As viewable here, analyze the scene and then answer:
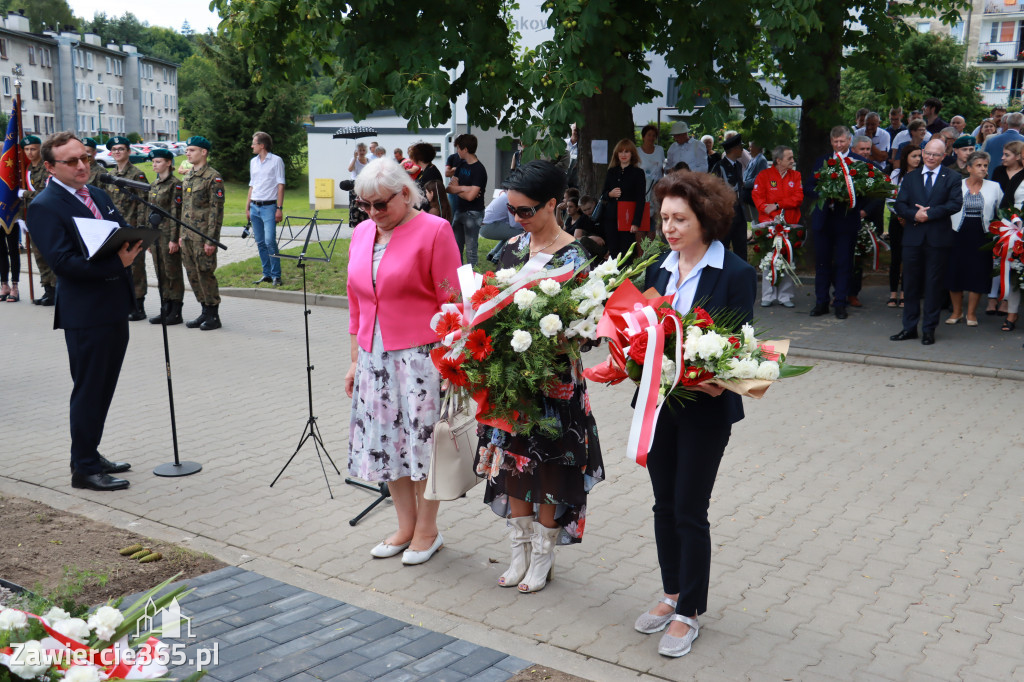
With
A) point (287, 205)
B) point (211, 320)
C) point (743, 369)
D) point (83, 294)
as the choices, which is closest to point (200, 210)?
point (211, 320)

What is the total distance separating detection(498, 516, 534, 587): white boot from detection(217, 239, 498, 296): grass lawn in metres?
9.29

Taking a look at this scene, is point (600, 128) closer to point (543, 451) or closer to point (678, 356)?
point (543, 451)

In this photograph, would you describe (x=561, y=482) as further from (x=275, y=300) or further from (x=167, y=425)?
(x=275, y=300)

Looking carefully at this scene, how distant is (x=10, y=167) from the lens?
11.3 meters

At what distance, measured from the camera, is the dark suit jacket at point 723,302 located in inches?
159

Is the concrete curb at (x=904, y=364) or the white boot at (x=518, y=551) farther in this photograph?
the concrete curb at (x=904, y=364)

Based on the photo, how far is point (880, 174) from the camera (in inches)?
463

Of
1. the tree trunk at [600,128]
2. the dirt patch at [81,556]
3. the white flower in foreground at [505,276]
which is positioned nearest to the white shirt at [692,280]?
the white flower in foreground at [505,276]

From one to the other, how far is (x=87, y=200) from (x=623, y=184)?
8.11 meters

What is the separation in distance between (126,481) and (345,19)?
25.3ft

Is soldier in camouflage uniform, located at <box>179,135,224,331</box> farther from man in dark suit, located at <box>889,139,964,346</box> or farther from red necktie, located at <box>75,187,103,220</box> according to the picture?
man in dark suit, located at <box>889,139,964,346</box>

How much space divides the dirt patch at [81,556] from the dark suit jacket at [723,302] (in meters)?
2.69

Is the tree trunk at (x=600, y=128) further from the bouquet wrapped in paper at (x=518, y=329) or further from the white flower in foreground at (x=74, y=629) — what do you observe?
the white flower in foreground at (x=74, y=629)

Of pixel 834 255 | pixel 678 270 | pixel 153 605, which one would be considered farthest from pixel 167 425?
pixel 834 255
